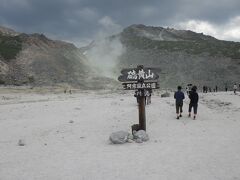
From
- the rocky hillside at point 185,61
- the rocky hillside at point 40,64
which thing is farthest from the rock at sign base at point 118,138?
the rocky hillside at point 185,61

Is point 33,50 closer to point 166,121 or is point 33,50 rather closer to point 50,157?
point 166,121

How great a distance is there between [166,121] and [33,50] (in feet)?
240

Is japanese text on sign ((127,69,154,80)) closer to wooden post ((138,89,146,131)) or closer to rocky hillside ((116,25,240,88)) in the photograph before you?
wooden post ((138,89,146,131))

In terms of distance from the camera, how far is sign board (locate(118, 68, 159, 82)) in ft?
58.2

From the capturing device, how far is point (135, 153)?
13289mm

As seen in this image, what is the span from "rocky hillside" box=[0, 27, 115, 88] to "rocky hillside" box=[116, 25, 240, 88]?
14.9 meters

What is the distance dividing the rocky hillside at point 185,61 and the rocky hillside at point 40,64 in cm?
1489

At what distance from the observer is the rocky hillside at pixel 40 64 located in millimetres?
74062

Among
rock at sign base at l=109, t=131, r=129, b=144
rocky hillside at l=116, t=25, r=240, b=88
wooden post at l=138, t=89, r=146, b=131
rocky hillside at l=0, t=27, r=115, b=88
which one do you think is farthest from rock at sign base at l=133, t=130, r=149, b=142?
rocky hillside at l=116, t=25, r=240, b=88

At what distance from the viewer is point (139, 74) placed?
58.4 feet

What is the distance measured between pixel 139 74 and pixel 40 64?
222 feet

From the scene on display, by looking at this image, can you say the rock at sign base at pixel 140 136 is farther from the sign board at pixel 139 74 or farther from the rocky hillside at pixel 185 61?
the rocky hillside at pixel 185 61

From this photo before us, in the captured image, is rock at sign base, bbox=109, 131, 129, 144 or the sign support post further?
the sign support post

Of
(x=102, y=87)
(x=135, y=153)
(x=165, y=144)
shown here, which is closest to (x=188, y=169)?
(x=135, y=153)
